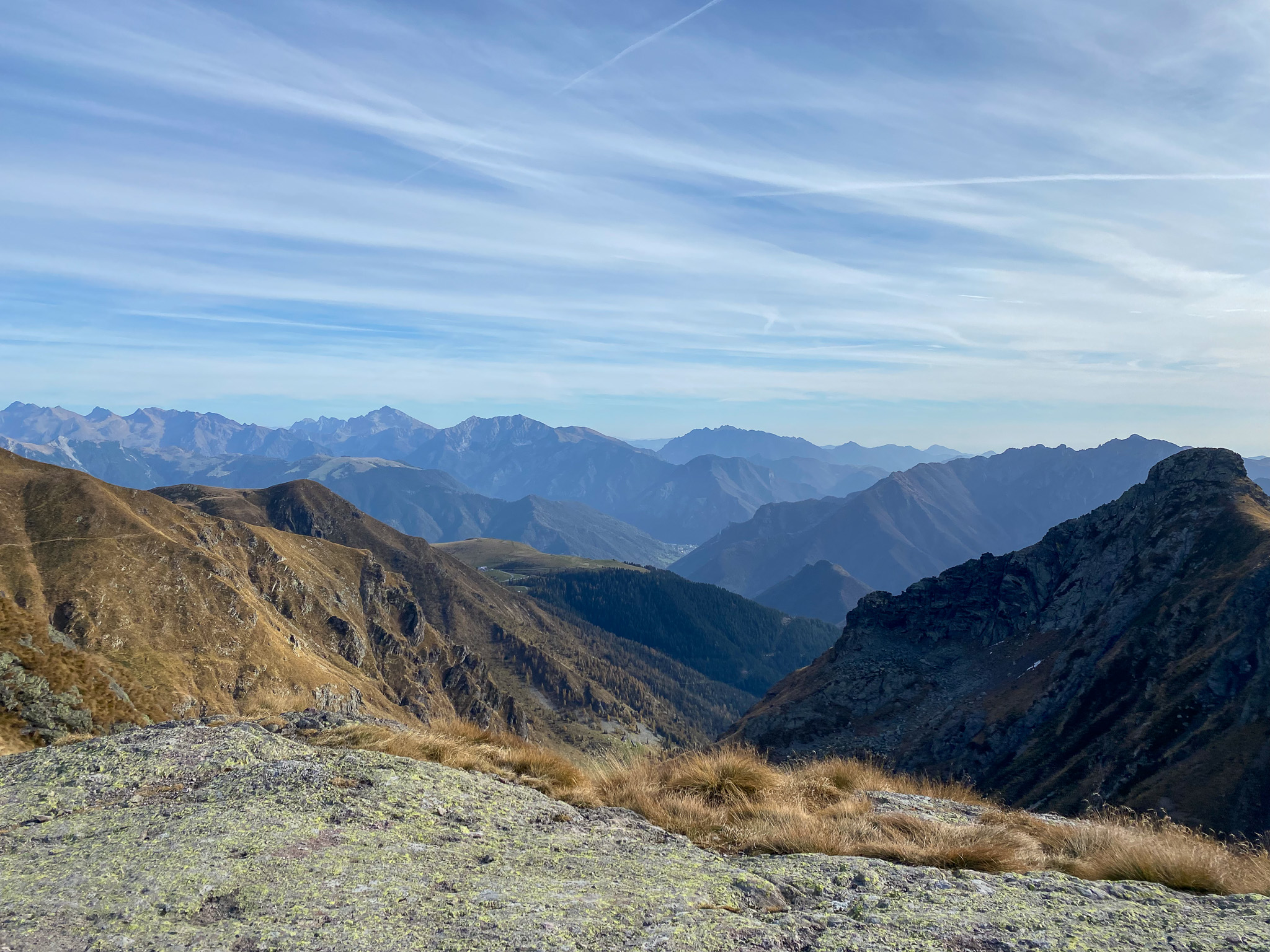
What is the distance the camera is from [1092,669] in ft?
272

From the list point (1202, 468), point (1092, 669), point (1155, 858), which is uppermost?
point (1202, 468)

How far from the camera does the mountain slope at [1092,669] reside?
5919 centimetres

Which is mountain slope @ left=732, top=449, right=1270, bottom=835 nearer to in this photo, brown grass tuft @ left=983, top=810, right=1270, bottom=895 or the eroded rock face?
brown grass tuft @ left=983, top=810, right=1270, bottom=895

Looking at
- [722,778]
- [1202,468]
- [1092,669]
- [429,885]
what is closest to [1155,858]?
[722,778]

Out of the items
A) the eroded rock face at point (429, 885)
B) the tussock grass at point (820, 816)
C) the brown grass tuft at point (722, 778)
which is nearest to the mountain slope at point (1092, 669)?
the tussock grass at point (820, 816)

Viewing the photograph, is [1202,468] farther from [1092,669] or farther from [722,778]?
[722,778]

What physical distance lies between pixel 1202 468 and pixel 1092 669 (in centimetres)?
3755

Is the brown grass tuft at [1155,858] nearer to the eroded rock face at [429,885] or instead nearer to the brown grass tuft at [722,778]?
the eroded rock face at [429,885]

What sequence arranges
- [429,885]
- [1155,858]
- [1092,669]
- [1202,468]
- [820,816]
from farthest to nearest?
[1202,468] < [1092,669] < [820,816] < [1155,858] < [429,885]

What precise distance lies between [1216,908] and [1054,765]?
8182 cm

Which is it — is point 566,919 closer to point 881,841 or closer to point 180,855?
point 180,855

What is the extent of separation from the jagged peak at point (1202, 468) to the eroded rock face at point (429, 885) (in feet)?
359

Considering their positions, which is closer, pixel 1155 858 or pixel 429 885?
pixel 429 885

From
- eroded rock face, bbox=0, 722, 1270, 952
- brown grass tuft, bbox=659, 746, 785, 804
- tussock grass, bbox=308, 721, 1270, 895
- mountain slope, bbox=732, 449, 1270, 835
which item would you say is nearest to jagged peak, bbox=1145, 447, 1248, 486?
mountain slope, bbox=732, 449, 1270, 835
